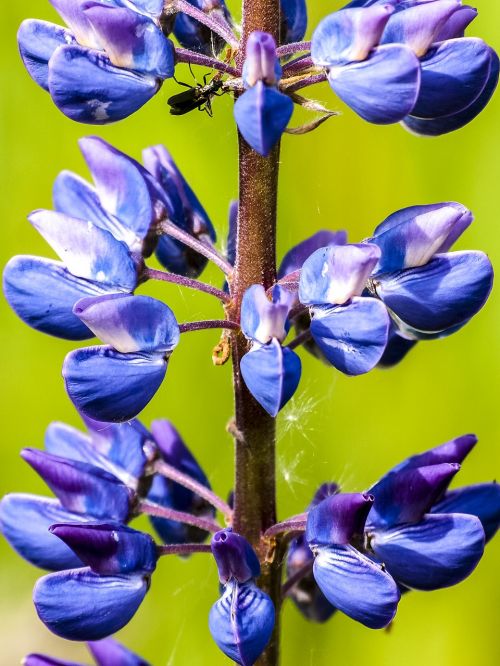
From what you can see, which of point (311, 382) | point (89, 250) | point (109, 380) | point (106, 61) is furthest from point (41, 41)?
point (311, 382)

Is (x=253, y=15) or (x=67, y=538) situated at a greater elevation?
(x=253, y=15)

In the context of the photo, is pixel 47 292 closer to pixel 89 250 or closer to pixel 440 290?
pixel 89 250

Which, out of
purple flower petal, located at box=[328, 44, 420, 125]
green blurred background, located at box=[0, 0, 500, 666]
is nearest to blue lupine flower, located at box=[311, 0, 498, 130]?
purple flower petal, located at box=[328, 44, 420, 125]

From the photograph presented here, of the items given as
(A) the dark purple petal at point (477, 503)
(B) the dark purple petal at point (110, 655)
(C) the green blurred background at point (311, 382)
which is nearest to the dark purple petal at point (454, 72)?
(A) the dark purple petal at point (477, 503)

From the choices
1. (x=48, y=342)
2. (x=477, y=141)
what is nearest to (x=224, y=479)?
(x=48, y=342)

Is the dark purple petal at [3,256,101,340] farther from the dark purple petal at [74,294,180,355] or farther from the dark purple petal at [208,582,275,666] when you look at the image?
the dark purple petal at [208,582,275,666]

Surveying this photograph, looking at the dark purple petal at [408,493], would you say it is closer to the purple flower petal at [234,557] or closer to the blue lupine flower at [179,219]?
the purple flower petal at [234,557]

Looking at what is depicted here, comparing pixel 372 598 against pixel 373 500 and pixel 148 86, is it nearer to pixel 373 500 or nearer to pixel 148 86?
pixel 373 500
